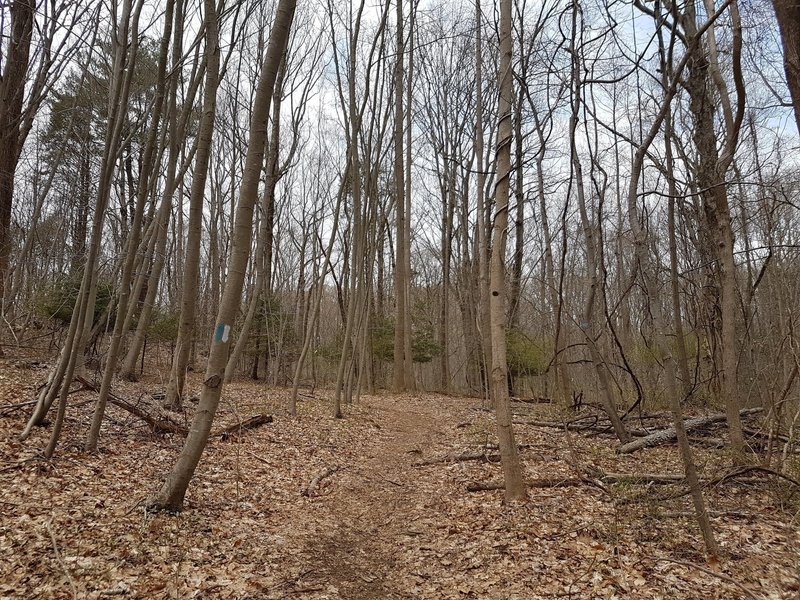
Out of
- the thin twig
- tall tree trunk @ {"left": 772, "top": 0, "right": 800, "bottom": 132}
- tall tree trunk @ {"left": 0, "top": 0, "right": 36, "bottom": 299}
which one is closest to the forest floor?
the thin twig

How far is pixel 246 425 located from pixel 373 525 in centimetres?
372

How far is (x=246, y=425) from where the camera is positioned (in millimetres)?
7508

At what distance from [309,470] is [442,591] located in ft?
10.6

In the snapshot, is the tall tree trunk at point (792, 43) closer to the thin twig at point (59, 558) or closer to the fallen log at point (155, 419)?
the thin twig at point (59, 558)

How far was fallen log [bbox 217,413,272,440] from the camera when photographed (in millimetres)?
6715

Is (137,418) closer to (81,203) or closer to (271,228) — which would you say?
(271,228)

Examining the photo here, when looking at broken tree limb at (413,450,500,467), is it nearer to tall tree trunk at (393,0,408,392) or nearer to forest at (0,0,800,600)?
forest at (0,0,800,600)

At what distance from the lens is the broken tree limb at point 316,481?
524 cm

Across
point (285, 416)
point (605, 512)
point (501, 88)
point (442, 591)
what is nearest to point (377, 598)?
point (442, 591)

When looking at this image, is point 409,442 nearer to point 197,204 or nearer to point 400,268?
point 197,204

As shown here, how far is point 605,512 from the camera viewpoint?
421 cm

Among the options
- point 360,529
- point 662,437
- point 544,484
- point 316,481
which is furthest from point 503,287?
point 662,437

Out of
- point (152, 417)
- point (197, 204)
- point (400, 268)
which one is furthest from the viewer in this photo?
point (400, 268)

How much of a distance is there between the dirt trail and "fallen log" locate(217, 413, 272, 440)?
176cm
